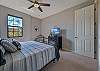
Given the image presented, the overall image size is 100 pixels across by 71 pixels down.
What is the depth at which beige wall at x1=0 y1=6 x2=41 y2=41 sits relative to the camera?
19.2 feet

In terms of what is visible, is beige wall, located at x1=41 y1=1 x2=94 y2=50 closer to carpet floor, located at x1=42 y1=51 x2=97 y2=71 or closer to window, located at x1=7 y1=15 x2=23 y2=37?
window, located at x1=7 y1=15 x2=23 y2=37

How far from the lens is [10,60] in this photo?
2041 mm

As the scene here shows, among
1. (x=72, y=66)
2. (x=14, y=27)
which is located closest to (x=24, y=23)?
(x=14, y=27)

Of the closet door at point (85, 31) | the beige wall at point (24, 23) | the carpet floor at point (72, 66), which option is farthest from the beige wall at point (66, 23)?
the carpet floor at point (72, 66)

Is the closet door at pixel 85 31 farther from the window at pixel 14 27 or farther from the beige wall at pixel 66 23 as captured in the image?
the window at pixel 14 27

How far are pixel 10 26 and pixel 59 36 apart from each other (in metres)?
3.21

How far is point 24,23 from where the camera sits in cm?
775

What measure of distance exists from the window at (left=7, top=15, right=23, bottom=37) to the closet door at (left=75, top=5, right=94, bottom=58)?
3.55 meters

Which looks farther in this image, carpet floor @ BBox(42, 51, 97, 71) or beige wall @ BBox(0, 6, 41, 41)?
beige wall @ BBox(0, 6, 41, 41)

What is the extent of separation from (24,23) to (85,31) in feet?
13.4

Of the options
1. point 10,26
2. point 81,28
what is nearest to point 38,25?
point 10,26

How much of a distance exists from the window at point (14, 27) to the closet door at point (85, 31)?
140 inches

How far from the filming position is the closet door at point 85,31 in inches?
209

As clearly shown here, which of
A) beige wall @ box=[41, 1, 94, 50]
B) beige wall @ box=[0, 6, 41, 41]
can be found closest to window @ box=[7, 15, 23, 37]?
beige wall @ box=[0, 6, 41, 41]
